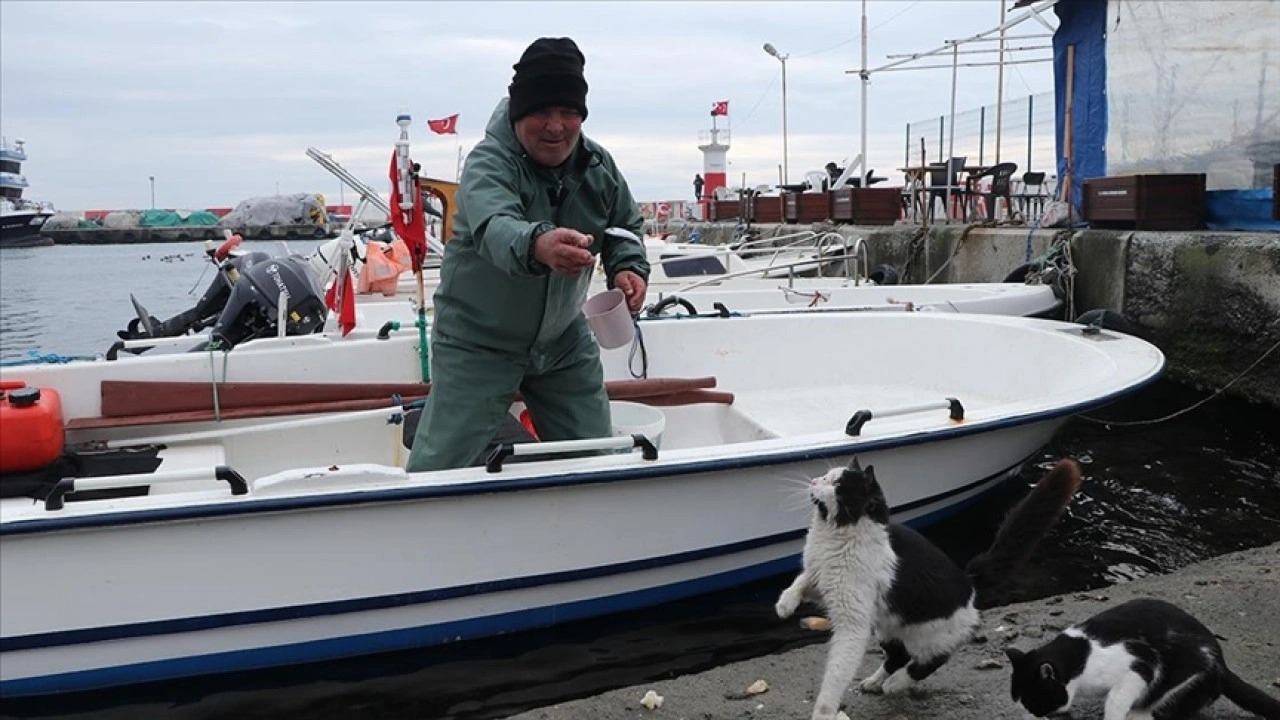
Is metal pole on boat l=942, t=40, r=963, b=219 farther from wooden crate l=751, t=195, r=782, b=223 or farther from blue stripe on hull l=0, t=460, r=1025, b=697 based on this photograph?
blue stripe on hull l=0, t=460, r=1025, b=697

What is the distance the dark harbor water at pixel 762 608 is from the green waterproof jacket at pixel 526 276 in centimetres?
133

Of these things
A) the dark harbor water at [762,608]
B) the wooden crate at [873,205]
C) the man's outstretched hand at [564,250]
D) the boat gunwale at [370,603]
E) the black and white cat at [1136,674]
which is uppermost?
the wooden crate at [873,205]

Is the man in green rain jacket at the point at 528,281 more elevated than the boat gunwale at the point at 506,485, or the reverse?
the man in green rain jacket at the point at 528,281

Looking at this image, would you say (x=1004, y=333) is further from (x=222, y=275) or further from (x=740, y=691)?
(x=222, y=275)

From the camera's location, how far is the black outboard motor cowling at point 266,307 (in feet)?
20.5

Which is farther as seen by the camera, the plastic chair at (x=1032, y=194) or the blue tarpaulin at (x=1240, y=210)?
the plastic chair at (x=1032, y=194)

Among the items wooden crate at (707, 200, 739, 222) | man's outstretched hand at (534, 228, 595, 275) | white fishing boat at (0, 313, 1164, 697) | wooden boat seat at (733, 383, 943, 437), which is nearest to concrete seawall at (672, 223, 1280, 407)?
white fishing boat at (0, 313, 1164, 697)

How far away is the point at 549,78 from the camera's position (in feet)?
10.8

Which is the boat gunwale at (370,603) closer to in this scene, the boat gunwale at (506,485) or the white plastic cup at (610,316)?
the boat gunwale at (506,485)

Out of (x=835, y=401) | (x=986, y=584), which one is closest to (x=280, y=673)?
(x=986, y=584)

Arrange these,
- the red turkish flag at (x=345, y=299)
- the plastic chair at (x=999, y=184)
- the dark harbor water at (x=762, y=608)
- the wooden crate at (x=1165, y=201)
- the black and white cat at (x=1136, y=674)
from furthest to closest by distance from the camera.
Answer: the plastic chair at (x=999, y=184)
the wooden crate at (x=1165, y=201)
the red turkish flag at (x=345, y=299)
the dark harbor water at (x=762, y=608)
the black and white cat at (x=1136, y=674)

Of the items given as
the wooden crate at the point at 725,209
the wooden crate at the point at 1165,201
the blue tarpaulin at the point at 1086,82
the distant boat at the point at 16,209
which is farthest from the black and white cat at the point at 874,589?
the distant boat at the point at 16,209

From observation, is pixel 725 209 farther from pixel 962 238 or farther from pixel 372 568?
pixel 372 568

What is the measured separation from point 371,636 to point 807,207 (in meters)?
17.9
